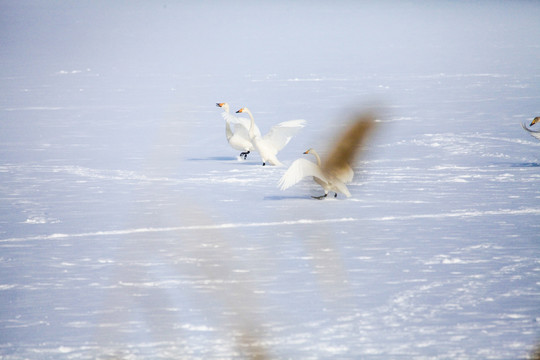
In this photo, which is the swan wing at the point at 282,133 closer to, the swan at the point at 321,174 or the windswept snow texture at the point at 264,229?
Result: the windswept snow texture at the point at 264,229

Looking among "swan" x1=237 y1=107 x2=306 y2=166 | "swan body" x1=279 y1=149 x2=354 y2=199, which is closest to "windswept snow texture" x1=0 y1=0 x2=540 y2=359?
"swan body" x1=279 y1=149 x2=354 y2=199

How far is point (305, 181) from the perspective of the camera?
10.7 m

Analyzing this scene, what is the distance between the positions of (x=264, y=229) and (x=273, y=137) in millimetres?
3002

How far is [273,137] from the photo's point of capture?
11.0m

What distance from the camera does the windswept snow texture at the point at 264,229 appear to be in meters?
5.52

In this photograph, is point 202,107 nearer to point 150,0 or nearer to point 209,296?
point 209,296

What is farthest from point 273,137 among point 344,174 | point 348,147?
point 348,147

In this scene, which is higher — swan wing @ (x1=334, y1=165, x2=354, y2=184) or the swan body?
swan wing @ (x1=334, y1=165, x2=354, y2=184)

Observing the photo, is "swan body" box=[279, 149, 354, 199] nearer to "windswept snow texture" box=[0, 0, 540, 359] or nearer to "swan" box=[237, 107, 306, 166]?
"windswept snow texture" box=[0, 0, 540, 359]

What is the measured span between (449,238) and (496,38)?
115ft

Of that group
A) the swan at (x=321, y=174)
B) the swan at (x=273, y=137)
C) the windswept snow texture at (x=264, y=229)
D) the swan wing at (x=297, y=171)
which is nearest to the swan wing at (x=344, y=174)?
the swan at (x=321, y=174)

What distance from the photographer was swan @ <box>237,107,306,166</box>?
10898 mm

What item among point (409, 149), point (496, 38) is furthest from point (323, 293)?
point (496, 38)

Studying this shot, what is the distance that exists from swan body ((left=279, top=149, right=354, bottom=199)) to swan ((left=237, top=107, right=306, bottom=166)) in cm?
136
